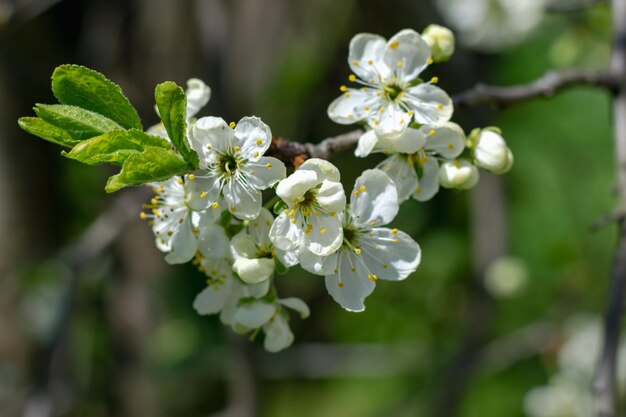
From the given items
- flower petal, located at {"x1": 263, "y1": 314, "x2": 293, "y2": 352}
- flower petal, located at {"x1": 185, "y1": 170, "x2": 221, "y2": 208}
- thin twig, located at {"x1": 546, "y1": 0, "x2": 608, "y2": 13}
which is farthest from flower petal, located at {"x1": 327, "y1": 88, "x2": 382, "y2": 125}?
thin twig, located at {"x1": 546, "y1": 0, "x2": 608, "y2": 13}

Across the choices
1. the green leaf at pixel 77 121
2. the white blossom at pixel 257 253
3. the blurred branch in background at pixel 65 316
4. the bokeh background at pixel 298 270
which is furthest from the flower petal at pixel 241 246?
the blurred branch in background at pixel 65 316

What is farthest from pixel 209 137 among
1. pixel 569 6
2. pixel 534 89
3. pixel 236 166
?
pixel 569 6

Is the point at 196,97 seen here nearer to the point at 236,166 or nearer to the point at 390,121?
the point at 236,166

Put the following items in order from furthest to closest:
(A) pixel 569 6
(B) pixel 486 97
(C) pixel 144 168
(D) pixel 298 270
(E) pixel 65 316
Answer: (D) pixel 298 270, (E) pixel 65 316, (A) pixel 569 6, (B) pixel 486 97, (C) pixel 144 168

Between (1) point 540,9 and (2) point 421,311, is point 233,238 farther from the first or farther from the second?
(2) point 421,311

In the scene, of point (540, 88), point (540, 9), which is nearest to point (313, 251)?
point (540, 88)

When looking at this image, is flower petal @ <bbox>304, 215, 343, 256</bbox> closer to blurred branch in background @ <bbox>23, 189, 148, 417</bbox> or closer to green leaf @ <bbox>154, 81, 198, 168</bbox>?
green leaf @ <bbox>154, 81, 198, 168</bbox>
